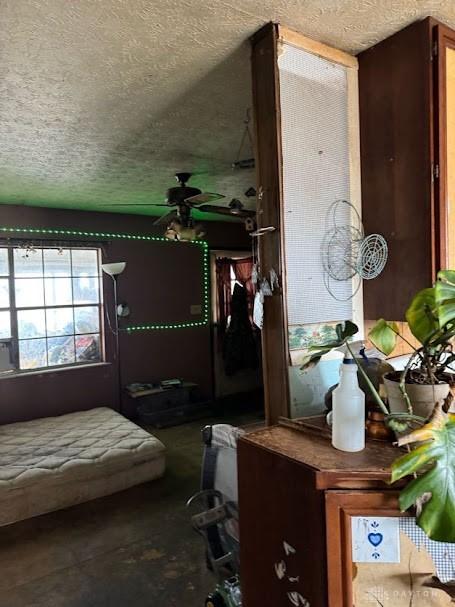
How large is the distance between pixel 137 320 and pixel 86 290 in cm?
69

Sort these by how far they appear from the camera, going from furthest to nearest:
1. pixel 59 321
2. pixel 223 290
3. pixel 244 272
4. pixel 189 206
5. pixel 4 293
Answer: pixel 244 272
pixel 223 290
pixel 59 321
pixel 4 293
pixel 189 206

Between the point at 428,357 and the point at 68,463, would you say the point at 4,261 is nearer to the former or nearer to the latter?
the point at 68,463

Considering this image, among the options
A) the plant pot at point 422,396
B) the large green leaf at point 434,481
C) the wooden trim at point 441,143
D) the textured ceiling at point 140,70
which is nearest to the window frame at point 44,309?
the textured ceiling at point 140,70

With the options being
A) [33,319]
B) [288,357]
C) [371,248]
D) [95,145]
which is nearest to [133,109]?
[95,145]

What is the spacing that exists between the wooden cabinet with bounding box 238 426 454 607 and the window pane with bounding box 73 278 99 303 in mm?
3982

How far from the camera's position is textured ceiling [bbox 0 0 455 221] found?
49.9 inches

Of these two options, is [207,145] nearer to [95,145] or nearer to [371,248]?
[95,145]

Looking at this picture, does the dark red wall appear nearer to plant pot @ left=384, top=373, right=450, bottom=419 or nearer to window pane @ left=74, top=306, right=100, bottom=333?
window pane @ left=74, top=306, right=100, bottom=333

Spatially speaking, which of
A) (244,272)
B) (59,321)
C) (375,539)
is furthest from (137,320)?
(375,539)

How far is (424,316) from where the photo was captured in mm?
977

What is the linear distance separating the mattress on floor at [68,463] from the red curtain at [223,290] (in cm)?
212

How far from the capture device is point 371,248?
1569mm

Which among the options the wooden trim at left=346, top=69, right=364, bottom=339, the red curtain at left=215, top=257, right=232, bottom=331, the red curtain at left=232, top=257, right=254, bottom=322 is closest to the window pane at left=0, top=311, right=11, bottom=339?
the red curtain at left=215, top=257, right=232, bottom=331

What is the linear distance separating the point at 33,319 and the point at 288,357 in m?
3.74
